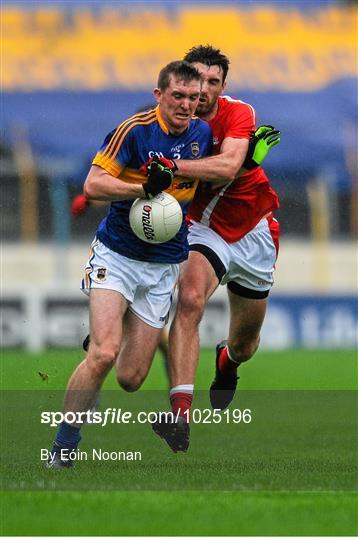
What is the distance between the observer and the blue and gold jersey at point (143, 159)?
7.60 m

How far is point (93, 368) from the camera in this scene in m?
7.34

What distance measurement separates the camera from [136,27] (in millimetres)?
29844

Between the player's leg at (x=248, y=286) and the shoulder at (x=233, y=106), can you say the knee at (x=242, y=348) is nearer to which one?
the player's leg at (x=248, y=286)

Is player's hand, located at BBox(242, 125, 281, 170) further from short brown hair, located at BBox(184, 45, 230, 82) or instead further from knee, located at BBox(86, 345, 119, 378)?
knee, located at BBox(86, 345, 119, 378)

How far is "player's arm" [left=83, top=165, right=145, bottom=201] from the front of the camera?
7.48 metres

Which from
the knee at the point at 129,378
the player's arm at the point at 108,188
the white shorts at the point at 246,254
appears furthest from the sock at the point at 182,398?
the player's arm at the point at 108,188

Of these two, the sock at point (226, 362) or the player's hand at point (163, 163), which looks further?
the sock at point (226, 362)

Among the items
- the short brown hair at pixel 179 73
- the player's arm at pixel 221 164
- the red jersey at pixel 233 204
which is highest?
the short brown hair at pixel 179 73

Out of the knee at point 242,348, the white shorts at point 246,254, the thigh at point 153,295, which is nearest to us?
the thigh at point 153,295

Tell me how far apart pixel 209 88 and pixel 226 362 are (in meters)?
2.38

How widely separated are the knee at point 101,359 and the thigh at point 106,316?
0.10 ft

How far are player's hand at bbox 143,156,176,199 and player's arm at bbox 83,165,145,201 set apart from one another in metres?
0.09

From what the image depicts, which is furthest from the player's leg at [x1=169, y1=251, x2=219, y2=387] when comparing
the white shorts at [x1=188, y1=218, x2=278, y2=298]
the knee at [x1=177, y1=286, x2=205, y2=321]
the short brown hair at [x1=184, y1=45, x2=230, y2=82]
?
the short brown hair at [x1=184, y1=45, x2=230, y2=82]

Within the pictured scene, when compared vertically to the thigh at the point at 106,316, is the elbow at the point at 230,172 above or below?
above
